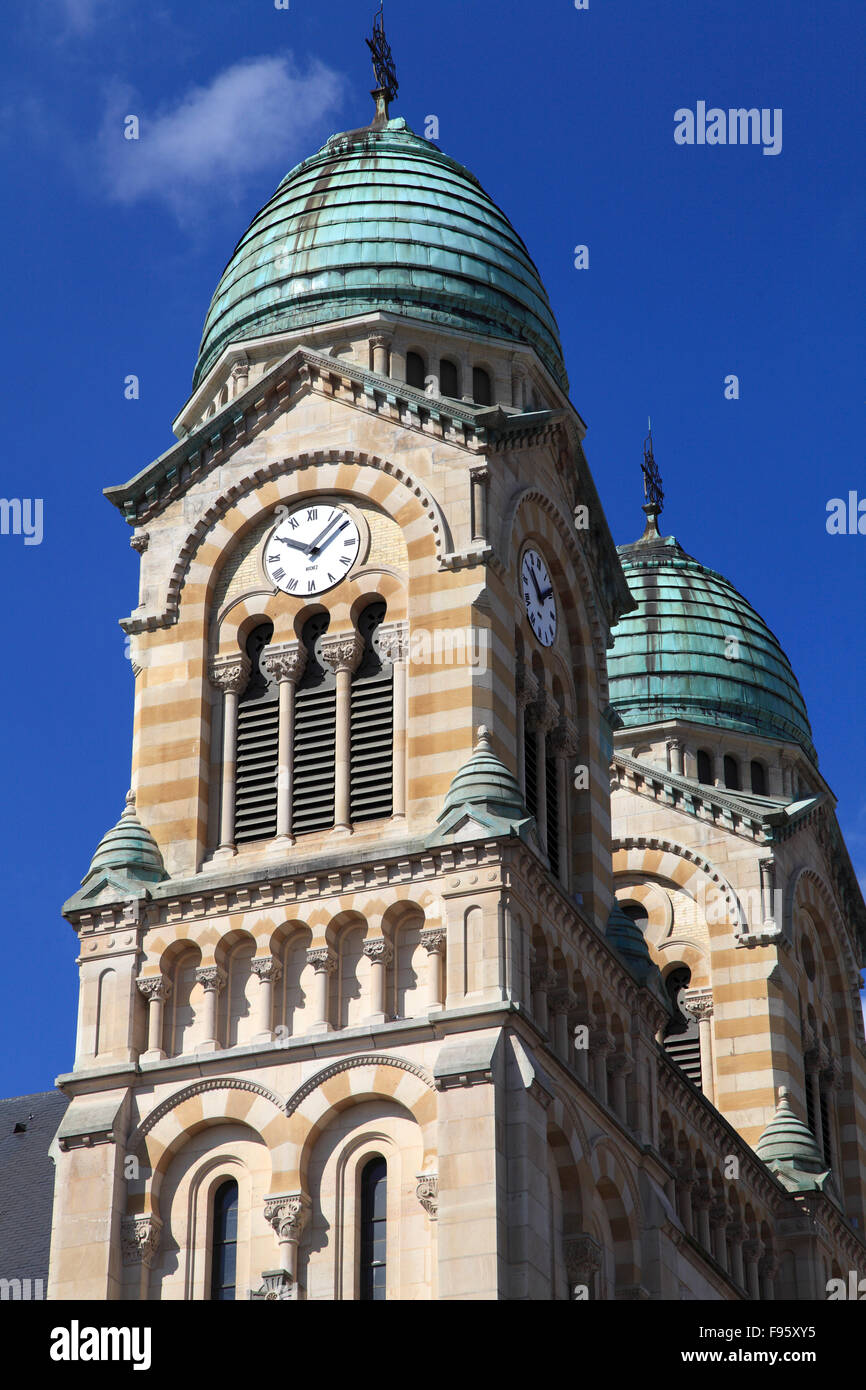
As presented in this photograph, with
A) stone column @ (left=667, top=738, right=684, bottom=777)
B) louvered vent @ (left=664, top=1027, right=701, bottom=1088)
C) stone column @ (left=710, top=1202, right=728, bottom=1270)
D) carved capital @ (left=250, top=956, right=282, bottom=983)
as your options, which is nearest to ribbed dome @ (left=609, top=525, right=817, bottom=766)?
stone column @ (left=667, top=738, right=684, bottom=777)

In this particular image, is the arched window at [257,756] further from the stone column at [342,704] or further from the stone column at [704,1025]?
the stone column at [704,1025]

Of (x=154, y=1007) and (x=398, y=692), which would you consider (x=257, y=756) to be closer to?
(x=398, y=692)

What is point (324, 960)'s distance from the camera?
4247 centimetres

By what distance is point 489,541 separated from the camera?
46125mm

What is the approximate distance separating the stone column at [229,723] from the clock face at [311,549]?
166 cm

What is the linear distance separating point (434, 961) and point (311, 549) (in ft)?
29.8

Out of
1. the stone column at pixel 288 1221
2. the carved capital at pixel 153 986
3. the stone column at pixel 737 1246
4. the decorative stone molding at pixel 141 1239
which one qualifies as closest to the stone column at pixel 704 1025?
the stone column at pixel 737 1246

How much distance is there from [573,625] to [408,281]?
7.75 meters

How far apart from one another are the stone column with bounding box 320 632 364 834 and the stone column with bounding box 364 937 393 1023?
258 cm

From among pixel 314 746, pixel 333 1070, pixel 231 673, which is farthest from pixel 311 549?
pixel 333 1070

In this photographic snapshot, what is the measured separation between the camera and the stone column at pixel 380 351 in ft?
166

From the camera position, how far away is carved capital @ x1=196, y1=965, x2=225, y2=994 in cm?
4306
